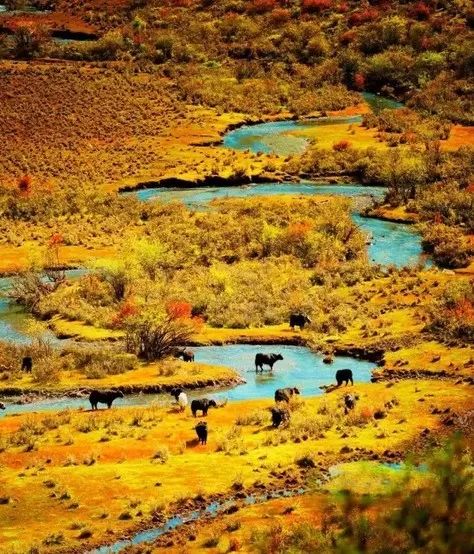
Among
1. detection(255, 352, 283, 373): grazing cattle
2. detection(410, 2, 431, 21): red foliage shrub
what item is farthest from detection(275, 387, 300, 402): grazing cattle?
detection(410, 2, 431, 21): red foliage shrub

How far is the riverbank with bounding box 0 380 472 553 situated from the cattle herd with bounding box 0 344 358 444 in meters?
0.43

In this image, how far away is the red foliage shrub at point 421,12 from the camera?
5866 inches

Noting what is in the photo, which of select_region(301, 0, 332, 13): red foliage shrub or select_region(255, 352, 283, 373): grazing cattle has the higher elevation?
select_region(301, 0, 332, 13): red foliage shrub

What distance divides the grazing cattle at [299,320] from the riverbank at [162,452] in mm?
11413

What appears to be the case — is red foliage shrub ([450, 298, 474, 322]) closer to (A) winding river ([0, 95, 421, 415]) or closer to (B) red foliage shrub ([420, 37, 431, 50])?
(A) winding river ([0, 95, 421, 415])

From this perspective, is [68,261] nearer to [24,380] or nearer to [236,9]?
[24,380]

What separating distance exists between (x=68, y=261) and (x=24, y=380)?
1005 inches

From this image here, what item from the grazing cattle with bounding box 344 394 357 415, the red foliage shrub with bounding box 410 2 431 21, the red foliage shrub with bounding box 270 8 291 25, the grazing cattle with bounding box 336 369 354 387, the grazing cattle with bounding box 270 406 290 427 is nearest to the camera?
the grazing cattle with bounding box 270 406 290 427

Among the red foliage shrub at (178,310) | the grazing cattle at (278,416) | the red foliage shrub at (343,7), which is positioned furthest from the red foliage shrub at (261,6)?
the grazing cattle at (278,416)

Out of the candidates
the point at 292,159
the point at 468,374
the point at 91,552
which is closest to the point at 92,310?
the point at 468,374

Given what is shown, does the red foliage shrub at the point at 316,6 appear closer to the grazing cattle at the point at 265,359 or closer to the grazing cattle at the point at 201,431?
the grazing cattle at the point at 265,359

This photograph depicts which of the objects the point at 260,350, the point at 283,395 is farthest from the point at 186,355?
the point at 283,395

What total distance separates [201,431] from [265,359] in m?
13.0

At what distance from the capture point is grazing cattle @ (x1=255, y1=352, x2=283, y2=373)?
2073 inches
